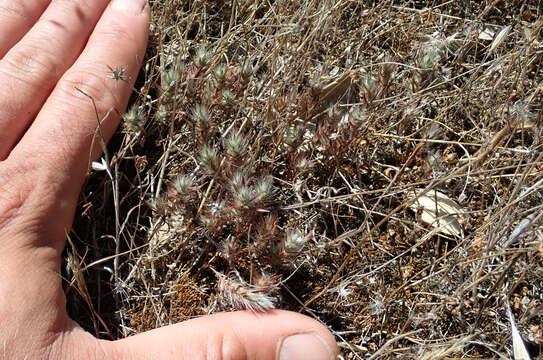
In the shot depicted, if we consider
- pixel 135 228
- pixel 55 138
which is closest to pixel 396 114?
pixel 135 228

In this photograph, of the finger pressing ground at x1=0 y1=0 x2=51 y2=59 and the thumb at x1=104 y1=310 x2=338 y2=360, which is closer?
the thumb at x1=104 y1=310 x2=338 y2=360

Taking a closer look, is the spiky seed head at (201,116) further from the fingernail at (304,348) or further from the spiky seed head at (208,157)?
the fingernail at (304,348)

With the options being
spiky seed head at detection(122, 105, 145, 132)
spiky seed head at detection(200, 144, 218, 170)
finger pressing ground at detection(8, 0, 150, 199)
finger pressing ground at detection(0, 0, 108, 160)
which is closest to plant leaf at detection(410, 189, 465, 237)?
spiky seed head at detection(200, 144, 218, 170)

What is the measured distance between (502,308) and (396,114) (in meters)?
0.95

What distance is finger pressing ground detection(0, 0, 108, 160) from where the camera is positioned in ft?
7.72

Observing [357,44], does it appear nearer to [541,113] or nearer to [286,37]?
[286,37]

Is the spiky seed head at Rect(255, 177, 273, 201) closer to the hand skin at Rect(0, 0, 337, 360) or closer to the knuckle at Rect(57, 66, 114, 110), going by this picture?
the hand skin at Rect(0, 0, 337, 360)

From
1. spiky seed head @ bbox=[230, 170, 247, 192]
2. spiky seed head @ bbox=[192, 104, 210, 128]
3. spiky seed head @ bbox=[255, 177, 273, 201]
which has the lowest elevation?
spiky seed head @ bbox=[255, 177, 273, 201]

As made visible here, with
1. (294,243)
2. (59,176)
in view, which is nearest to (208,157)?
(294,243)

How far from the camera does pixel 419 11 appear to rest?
274 cm

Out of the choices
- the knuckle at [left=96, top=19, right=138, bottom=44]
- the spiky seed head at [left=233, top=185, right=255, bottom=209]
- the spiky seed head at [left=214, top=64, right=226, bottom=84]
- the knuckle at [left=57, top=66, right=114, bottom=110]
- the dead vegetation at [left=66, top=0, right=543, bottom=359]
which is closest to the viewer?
the spiky seed head at [left=233, top=185, right=255, bottom=209]

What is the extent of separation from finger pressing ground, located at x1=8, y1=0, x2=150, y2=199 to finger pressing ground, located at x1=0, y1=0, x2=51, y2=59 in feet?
1.08

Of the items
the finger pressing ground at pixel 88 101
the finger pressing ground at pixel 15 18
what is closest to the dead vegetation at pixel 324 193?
the finger pressing ground at pixel 88 101

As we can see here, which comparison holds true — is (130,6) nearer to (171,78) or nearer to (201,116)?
(171,78)
